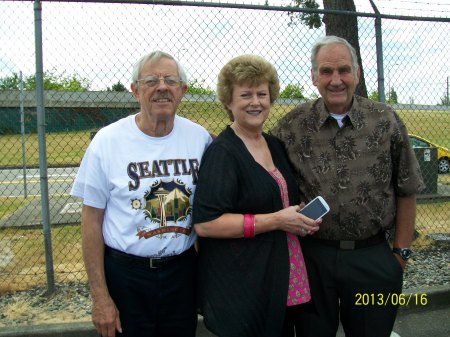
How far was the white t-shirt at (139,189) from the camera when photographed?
2.13m

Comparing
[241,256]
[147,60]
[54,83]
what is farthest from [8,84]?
[241,256]

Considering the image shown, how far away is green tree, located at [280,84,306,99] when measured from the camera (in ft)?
14.9

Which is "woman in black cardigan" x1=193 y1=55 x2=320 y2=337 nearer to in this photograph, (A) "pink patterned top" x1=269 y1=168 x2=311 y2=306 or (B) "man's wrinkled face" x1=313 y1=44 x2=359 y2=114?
(A) "pink patterned top" x1=269 y1=168 x2=311 y2=306

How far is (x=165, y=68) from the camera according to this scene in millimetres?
2180

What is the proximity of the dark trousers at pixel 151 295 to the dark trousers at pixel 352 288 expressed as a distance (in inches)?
26.4

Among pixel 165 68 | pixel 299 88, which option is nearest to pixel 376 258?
pixel 165 68

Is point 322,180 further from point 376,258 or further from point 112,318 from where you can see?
point 112,318

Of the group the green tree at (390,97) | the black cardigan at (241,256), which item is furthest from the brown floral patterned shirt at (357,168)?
the green tree at (390,97)

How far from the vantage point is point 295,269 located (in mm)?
2252

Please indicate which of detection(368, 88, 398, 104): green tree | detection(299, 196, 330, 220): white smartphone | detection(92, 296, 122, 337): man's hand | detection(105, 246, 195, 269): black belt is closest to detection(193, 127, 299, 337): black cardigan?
detection(299, 196, 330, 220): white smartphone

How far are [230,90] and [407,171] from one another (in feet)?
3.45

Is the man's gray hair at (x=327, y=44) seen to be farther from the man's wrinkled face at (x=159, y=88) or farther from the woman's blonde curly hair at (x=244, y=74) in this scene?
the man's wrinkled face at (x=159, y=88)

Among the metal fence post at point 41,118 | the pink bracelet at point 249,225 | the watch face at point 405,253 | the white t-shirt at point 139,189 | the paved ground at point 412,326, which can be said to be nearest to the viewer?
the pink bracelet at point 249,225

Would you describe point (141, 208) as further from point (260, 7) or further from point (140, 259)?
point (260, 7)
